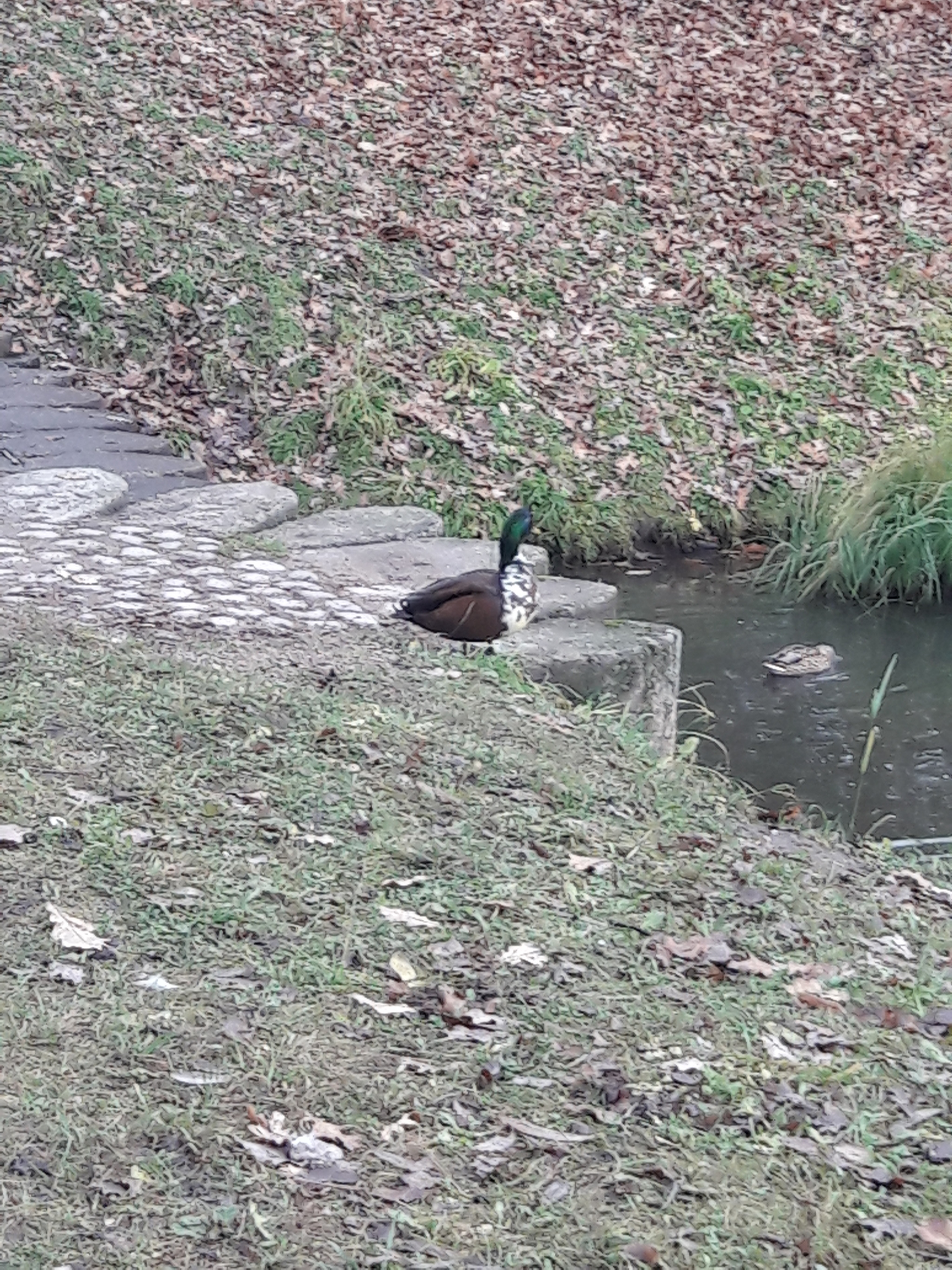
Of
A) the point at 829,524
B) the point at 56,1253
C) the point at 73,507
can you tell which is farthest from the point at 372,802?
the point at 829,524

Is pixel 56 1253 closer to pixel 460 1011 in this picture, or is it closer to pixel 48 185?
pixel 460 1011

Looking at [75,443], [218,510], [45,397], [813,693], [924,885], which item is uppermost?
[45,397]

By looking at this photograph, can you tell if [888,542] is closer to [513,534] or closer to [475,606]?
[513,534]

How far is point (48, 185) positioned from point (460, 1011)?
24.3 feet

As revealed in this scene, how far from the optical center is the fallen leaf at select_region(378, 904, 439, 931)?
12.5ft

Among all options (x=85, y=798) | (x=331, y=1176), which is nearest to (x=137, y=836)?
(x=85, y=798)

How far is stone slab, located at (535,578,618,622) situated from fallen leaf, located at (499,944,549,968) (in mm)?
2320

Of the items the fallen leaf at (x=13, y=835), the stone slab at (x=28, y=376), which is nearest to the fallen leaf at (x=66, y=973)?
the fallen leaf at (x=13, y=835)

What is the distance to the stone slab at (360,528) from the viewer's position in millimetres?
6652

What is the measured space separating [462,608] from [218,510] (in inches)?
70.8

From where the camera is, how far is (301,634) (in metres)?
5.52

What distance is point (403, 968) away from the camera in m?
3.62

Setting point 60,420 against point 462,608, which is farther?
point 60,420

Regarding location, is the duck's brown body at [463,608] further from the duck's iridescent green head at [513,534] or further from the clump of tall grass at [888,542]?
the clump of tall grass at [888,542]
